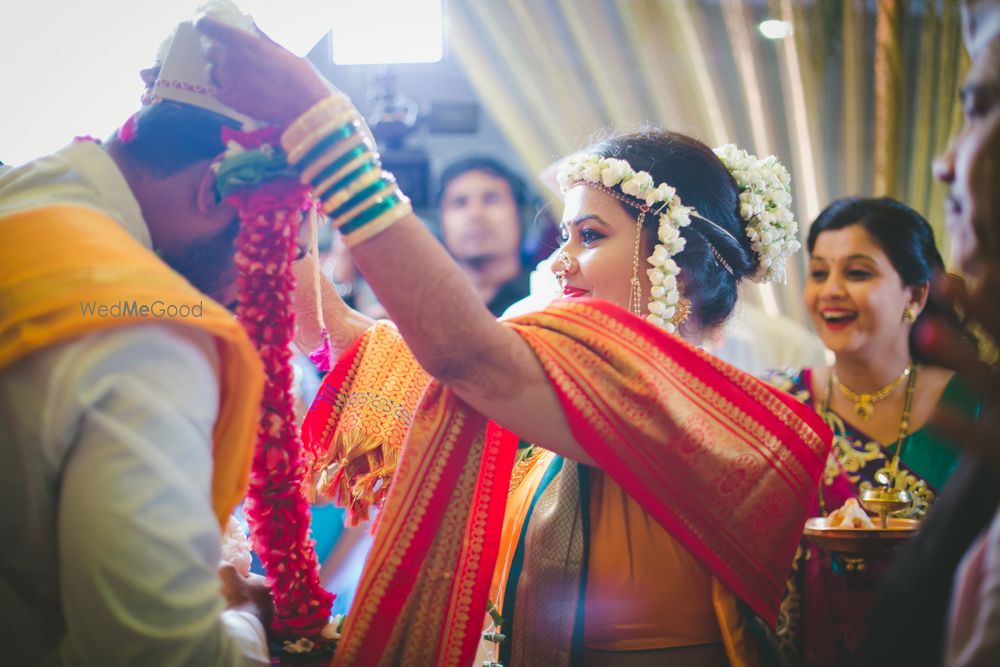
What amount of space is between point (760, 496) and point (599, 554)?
33 centimetres

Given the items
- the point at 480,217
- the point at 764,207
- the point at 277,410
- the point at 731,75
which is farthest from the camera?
the point at 731,75

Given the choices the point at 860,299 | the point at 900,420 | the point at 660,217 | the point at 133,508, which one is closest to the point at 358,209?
the point at 133,508

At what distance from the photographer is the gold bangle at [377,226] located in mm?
1287

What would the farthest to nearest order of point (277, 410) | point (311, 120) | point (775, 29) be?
point (775, 29) < point (277, 410) < point (311, 120)

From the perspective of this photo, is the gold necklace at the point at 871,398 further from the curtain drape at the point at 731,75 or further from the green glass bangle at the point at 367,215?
the curtain drape at the point at 731,75

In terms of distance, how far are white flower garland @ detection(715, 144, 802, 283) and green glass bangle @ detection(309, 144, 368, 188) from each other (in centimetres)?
128

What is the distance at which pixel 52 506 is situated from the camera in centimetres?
107

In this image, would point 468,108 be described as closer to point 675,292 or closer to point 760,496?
point 675,292

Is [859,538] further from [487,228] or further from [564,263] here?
[487,228]

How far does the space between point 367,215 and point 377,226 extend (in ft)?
0.07

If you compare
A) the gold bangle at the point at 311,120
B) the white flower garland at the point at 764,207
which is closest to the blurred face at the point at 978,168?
the gold bangle at the point at 311,120

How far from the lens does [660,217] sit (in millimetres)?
2117

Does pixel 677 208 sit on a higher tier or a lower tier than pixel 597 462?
higher

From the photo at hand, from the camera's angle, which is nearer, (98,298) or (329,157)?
(98,298)
